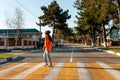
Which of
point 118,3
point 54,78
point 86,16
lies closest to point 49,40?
point 54,78

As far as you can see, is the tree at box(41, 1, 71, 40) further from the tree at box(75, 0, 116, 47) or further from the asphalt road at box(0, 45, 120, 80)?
the asphalt road at box(0, 45, 120, 80)

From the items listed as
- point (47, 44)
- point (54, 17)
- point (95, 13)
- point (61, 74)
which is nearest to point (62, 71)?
point (61, 74)

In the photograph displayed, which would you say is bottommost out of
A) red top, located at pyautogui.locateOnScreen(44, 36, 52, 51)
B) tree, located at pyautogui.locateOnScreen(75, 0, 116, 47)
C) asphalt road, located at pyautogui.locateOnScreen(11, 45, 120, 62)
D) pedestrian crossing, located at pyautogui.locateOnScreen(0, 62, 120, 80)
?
pedestrian crossing, located at pyautogui.locateOnScreen(0, 62, 120, 80)

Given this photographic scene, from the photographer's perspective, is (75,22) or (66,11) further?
(75,22)

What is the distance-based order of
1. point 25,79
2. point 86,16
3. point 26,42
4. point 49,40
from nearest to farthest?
point 25,79
point 49,40
point 26,42
point 86,16

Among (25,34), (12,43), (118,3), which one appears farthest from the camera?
(25,34)

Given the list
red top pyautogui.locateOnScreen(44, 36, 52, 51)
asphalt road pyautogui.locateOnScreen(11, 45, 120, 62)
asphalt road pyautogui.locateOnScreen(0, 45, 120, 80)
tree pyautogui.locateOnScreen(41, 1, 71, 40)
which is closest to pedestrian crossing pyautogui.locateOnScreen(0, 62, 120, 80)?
asphalt road pyautogui.locateOnScreen(0, 45, 120, 80)

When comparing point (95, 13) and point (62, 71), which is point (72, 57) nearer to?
A: point (62, 71)

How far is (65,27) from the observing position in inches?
3989

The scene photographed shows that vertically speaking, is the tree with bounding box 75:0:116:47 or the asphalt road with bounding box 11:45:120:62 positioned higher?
the tree with bounding box 75:0:116:47

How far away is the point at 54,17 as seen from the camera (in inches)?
3915

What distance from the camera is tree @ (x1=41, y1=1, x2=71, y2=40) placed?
99750 millimetres

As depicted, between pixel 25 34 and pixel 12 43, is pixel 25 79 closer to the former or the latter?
pixel 12 43

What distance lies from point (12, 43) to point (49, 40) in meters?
45.0
